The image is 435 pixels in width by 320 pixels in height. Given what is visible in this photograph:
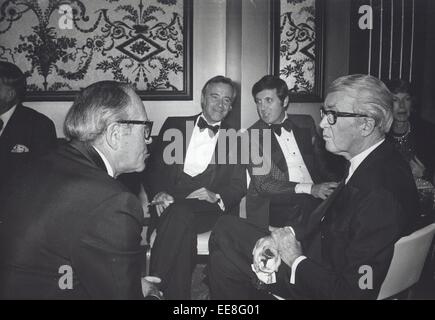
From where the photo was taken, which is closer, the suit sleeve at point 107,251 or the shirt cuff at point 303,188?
the suit sleeve at point 107,251

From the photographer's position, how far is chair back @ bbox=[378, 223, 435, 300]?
1.31 m

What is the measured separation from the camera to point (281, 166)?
9.93 ft

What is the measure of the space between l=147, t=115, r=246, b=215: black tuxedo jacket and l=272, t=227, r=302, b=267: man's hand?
4.03ft

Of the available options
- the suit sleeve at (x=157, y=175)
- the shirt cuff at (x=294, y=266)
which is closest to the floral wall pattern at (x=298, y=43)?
the suit sleeve at (x=157, y=175)

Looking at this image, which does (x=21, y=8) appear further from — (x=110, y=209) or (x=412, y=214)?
(x=412, y=214)

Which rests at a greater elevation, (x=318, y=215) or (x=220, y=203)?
(x=318, y=215)

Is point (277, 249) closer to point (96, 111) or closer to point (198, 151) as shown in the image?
point (96, 111)

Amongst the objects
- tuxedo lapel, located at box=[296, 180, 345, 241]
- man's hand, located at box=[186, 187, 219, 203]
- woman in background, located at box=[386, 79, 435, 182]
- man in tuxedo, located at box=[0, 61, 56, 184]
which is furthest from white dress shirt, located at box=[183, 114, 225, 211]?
tuxedo lapel, located at box=[296, 180, 345, 241]

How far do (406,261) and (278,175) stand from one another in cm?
167

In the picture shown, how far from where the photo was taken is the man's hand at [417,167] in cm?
273

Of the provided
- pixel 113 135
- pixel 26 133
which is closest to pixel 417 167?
pixel 113 135

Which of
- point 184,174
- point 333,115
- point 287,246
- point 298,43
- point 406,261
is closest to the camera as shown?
point 406,261

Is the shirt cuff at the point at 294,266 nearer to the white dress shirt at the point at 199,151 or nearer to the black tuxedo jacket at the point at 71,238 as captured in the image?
the black tuxedo jacket at the point at 71,238

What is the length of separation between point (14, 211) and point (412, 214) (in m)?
1.23
